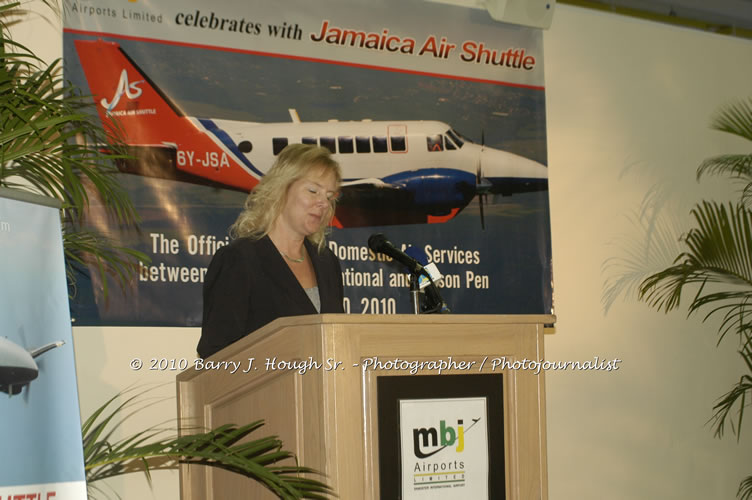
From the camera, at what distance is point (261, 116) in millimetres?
3947

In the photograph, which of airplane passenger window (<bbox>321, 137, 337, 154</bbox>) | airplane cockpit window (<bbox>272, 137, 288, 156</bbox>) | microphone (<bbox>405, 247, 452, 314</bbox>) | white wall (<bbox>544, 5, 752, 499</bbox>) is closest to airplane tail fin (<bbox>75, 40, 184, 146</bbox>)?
airplane cockpit window (<bbox>272, 137, 288, 156</bbox>)

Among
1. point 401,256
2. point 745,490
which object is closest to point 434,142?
point 401,256

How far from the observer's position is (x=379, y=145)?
418 centimetres

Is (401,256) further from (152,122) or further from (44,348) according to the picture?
(152,122)

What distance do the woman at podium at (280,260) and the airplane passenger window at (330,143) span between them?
3.12ft

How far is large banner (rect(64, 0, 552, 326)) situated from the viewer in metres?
3.65

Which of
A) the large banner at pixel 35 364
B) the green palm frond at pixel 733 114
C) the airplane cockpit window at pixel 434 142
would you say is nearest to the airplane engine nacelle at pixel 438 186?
the airplane cockpit window at pixel 434 142

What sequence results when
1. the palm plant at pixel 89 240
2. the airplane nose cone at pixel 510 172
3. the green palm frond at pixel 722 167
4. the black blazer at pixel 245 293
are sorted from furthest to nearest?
the green palm frond at pixel 722 167 → the airplane nose cone at pixel 510 172 → the black blazer at pixel 245 293 → the palm plant at pixel 89 240

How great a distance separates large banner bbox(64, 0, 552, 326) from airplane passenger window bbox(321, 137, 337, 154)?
1 centimetres

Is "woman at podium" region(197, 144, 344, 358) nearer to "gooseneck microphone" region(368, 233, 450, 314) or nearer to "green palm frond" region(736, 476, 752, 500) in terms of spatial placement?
"gooseneck microphone" region(368, 233, 450, 314)

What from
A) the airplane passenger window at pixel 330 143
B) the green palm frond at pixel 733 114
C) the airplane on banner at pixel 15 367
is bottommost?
the airplane on banner at pixel 15 367

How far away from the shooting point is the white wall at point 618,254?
4.70m

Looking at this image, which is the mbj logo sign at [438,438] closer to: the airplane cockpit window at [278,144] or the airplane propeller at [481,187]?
the airplane cockpit window at [278,144]

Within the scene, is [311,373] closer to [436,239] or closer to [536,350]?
[536,350]
